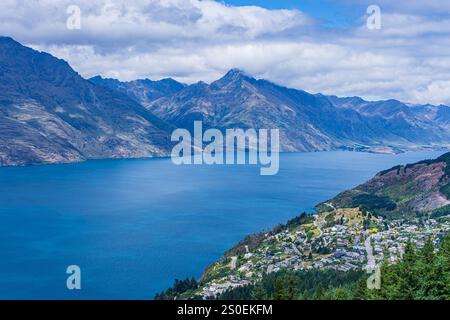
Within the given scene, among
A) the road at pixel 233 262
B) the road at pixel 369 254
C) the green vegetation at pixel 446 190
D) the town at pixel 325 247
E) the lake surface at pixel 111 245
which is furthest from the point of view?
the green vegetation at pixel 446 190

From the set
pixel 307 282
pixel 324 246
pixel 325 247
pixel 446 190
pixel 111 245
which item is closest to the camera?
pixel 307 282

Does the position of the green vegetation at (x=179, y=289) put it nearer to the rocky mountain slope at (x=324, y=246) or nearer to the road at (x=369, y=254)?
the rocky mountain slope at (x=324, y=246)

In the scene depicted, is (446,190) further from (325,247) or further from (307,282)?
(307,282)

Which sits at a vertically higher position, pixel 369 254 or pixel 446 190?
pixel 446 190

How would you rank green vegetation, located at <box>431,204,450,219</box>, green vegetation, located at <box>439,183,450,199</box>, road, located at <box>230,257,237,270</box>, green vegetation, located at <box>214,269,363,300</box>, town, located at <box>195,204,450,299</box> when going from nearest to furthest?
green vegetation, located at <box>214,269,363,300</box> < town, located at <box>195,204,450,299</box> < road, located at <box>230,257,237,270</box> < green vegetation, located at <box>431,204,450,219</box> < green vegetation, located at <box>439,183,450,199</box>

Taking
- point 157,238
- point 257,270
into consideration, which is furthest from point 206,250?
point 257,270

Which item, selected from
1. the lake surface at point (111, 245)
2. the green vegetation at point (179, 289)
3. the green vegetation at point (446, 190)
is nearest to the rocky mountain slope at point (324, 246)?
the green vegetation at point (179, 289)

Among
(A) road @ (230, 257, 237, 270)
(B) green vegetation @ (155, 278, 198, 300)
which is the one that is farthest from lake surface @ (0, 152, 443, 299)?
(A) road @ (230, 257, 237, 270)

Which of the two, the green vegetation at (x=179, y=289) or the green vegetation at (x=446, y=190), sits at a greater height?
the green vegetation at (x=446, y=190)

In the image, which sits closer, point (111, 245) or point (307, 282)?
point (307, 282)

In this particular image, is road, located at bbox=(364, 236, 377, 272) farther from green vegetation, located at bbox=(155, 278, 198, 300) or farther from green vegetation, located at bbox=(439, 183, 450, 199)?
green vegetation, located at bbox=(439, 183, 450, 199)

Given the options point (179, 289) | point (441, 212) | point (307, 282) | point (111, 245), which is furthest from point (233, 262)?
point (441, 212)
